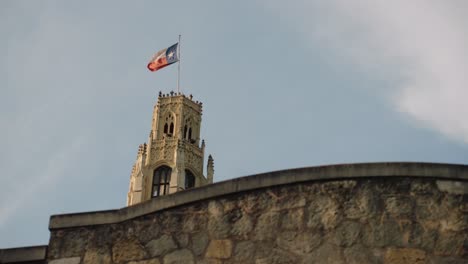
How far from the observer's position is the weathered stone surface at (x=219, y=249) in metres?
6.65

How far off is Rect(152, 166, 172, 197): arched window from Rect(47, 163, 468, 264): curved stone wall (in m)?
78.3

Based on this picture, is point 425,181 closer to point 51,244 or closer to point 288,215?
point 288,215

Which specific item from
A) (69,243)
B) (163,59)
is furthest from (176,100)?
(69,243)

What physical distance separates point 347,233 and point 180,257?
1.35 metres

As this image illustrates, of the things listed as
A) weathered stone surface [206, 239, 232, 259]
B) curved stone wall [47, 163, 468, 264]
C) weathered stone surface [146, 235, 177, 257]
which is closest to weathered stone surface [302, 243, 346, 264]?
curved stone wall [47, 163, 468, 264]

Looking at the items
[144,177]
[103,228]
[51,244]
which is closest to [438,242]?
[103,228]

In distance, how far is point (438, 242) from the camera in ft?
20.5

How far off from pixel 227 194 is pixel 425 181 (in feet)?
5.17

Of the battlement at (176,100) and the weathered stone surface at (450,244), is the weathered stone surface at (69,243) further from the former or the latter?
the battlement at (176,100)

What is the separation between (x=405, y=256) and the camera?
6250mm

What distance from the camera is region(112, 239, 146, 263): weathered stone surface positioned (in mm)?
6863

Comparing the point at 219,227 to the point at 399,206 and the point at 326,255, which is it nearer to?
the point at 326,255

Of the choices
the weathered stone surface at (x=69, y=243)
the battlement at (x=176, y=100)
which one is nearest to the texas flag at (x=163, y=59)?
the battlement at (x=176, y=100)

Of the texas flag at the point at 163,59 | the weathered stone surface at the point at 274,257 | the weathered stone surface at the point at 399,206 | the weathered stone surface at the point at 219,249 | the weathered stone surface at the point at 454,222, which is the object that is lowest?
the weathered stone surface at the point at 274,257
